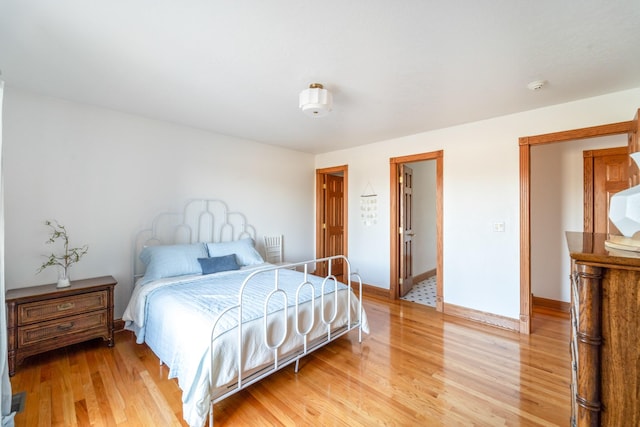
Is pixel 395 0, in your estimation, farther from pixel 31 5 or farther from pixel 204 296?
pixel 204 296

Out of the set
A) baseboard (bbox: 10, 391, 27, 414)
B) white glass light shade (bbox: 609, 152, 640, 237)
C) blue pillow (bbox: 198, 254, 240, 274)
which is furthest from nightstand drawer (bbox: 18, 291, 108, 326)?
white glass light shade (bbox: 609, 152, 640, 237)

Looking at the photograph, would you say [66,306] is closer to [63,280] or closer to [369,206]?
[63,280]

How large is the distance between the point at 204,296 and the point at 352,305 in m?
1.38

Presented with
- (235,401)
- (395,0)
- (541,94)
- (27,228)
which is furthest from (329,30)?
(27,228)

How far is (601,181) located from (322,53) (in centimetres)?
380

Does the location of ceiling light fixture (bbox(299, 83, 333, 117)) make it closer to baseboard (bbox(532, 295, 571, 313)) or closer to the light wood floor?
the light wood floor

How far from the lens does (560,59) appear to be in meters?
1.94

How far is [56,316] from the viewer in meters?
2.32

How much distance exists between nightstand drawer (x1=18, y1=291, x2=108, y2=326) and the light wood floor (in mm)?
418

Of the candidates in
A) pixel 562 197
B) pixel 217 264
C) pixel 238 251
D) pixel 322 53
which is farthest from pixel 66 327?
pixel 562 197

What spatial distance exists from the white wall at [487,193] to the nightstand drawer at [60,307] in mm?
A: 3886

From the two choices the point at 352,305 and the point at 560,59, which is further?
the point at 352,305

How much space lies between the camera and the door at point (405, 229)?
410cm

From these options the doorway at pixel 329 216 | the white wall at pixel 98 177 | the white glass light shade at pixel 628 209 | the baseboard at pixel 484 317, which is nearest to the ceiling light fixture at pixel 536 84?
the white glass light shade at pixel 628 209
